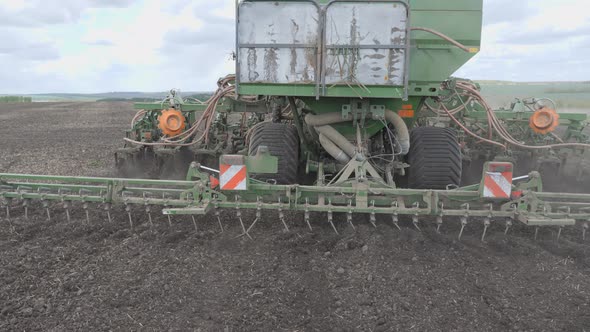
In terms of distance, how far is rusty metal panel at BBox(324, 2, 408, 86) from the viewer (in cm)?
490

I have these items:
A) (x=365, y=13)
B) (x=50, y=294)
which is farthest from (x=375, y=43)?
(x=50, y=294)

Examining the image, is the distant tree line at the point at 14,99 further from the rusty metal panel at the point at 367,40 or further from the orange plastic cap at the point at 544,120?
the rusty metal panel at the point at 367,40

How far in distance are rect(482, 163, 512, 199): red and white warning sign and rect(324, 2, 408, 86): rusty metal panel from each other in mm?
1242

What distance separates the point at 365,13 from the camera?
4906 mm

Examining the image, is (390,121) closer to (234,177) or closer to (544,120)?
(234,177)

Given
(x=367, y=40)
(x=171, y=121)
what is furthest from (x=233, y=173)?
(x=171, y=121)

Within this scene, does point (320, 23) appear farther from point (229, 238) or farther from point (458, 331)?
point (458, 331)

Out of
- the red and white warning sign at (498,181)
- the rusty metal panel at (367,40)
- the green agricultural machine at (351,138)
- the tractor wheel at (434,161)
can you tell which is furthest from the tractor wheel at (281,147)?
the red and white warning sign at (498,181)

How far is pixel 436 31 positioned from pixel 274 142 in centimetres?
216

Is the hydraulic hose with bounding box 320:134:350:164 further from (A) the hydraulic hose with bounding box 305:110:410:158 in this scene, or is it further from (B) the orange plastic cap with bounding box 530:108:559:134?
(B) the orange plastic cap with bounding box 530:108:559:134

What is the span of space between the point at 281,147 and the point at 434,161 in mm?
1751

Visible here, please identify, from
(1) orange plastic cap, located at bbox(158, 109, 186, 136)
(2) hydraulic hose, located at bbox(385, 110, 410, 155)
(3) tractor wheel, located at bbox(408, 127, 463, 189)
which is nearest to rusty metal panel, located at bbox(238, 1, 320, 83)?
(2) hydraulic hose, located at bbox(385, 110, 410, 155)

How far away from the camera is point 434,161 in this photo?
18.5 feet

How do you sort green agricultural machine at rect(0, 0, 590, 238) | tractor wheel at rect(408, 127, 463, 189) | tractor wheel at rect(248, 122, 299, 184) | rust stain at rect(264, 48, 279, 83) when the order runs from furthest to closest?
tractor wheel at rect(248, 122, 299, 184) → tractor wheel at rect(408, 127, 463, 189) → rust stain at rect(264, 48, 279, 83) → green agricultural machine at rect(0, 0, 590, 238)
